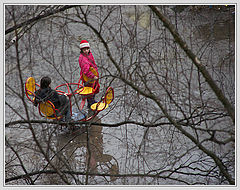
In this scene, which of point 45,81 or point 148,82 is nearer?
point 148,82

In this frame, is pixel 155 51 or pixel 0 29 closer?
pixel 0 29

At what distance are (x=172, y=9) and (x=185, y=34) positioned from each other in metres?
0.38

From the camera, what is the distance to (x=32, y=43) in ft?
11.5

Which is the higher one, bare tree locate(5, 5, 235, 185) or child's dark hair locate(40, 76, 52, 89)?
child's dark hair locate(40, 76, 52, 89)

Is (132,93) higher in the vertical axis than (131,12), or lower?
lower

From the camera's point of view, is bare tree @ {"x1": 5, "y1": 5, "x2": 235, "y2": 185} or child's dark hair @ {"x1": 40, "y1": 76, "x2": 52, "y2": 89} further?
child's dark hair @ {"x1": 40, "y1": 76, "x2": 52, "y2": 89}

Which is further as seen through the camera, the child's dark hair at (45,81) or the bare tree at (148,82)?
the child's dark hair at (45,81)

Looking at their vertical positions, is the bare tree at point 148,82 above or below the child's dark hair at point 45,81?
below

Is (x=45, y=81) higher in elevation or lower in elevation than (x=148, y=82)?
higher

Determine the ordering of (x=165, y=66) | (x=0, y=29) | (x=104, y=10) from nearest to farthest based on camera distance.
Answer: (x=0, y=29) < (x=165, y=66) < (x=104, y=10)

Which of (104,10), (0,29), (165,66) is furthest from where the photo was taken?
(104,10)

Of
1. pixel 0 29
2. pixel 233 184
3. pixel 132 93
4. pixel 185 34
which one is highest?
pixel 185 34

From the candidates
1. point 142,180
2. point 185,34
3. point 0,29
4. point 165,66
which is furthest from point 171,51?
point 0,29

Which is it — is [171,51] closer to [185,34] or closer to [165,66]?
[165,66]
